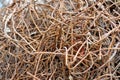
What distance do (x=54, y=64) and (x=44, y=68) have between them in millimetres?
31

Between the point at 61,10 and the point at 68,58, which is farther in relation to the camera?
the point at 61,10

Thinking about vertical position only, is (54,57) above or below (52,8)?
below

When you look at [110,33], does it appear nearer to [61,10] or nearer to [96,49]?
[96,49]

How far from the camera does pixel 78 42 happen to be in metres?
0.90

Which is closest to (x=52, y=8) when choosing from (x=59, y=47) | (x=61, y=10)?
(x=61, y=10)

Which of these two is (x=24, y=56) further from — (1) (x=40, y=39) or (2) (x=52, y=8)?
(2) (x=52, y=8)

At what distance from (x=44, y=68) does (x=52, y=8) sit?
0.20m

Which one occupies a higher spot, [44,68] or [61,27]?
[61,27]

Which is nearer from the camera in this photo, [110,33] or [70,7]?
[110,33]

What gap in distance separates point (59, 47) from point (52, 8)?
15cm

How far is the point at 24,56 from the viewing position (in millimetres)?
971

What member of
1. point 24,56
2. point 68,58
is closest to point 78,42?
point 68,58

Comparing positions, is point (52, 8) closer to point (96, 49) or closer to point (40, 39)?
point (40, 39)

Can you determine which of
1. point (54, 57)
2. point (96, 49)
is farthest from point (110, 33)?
point (54, 57)
